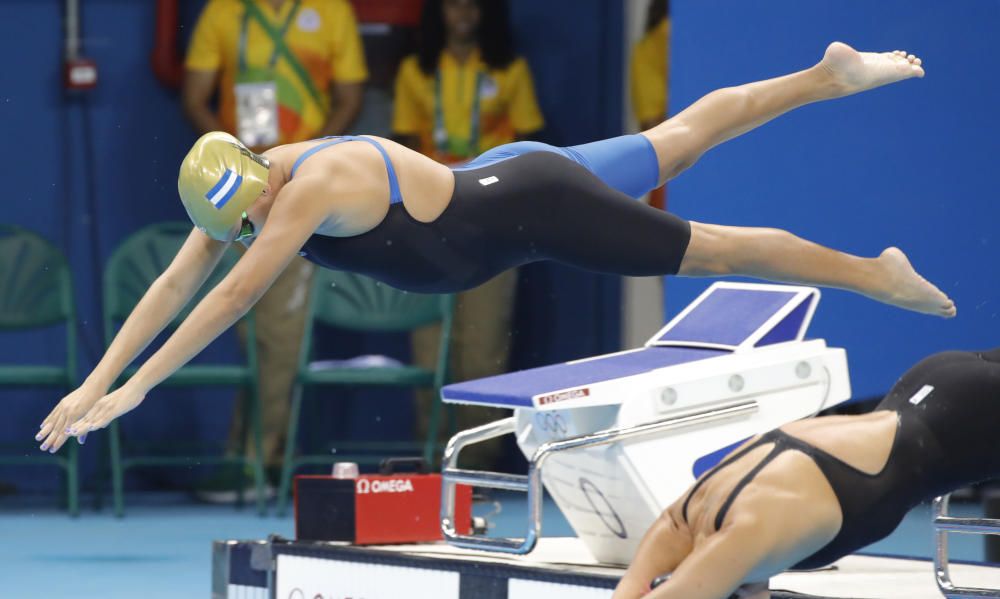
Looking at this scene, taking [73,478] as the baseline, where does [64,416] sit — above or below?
above

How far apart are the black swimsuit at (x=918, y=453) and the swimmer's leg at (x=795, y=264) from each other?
1083 mm

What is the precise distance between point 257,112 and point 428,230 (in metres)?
4.39

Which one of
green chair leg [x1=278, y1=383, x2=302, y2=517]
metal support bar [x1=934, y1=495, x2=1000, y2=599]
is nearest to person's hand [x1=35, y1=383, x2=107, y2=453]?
metal support bar [x1=934, y1=495, x2=1000, y2=599]

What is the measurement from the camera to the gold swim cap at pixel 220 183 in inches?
180

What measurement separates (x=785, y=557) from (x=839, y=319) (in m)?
3.54

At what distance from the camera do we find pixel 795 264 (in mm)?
4891

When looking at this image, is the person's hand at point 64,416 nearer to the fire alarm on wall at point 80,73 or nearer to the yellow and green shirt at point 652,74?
the fire alarm on wall at point 80,73

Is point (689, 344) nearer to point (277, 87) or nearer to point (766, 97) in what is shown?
point (766, 97)

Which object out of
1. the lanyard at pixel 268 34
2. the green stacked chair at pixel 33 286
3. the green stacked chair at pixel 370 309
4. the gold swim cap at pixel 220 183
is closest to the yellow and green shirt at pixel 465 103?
the lanyard at pixel 268 34

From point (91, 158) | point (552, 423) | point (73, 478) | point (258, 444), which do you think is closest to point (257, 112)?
point (91, 158)

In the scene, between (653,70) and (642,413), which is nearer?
(642,413)

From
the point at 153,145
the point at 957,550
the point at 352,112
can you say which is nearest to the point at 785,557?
the point at 957,550

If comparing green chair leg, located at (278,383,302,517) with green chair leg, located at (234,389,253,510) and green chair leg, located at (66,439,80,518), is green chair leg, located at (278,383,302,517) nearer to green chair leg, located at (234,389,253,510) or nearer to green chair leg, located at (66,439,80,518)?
green chair leg, located at (234,389,253,510)

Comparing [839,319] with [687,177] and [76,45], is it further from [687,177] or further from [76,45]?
[76,45]
